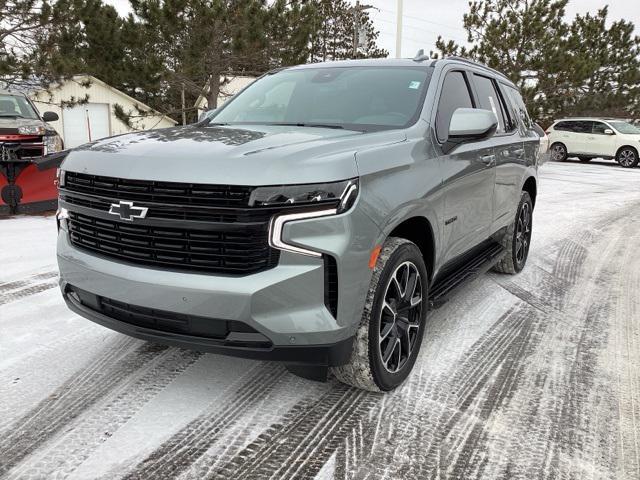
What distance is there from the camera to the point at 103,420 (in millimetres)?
2768

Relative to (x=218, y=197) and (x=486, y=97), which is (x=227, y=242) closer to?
(x=218, y=197)

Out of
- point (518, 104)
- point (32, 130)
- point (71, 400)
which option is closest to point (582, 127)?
point (518, 104)

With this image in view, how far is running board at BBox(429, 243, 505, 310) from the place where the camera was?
3.62 metres

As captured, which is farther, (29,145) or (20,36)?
(20,36)

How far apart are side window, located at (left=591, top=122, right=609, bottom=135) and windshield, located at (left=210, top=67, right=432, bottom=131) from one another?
20671 mm

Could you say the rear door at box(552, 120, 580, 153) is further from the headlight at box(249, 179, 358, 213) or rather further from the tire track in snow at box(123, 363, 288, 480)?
the headlight at box(249, 179, 358, 213)

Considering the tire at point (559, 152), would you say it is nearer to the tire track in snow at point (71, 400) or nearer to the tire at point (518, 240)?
the tire at point (518, 240)

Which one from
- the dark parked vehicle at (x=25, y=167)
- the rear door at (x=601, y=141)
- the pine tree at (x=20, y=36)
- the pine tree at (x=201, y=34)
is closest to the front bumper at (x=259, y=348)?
the dark parked vehicle at (x=25, y=167)

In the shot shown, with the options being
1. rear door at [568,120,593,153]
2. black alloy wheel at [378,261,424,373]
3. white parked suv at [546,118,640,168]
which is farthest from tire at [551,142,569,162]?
black alloy wheel at [378,261,424,373]

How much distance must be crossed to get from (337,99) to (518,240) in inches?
104

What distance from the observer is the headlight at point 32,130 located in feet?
29.9

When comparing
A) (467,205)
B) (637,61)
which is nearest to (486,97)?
(467,205)

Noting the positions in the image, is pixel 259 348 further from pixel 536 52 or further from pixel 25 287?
pixel 536 52

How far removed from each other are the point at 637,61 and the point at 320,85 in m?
35.0
